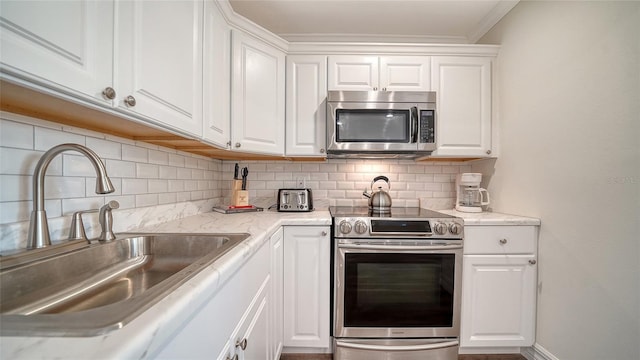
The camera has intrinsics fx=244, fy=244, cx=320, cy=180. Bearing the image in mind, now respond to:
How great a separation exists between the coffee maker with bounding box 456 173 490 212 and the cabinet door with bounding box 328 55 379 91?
1.01 m

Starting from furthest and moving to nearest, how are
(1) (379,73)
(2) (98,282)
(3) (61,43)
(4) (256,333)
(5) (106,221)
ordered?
(1) (379,73) < (4) (256,333) < (5) (106,221) < (2) (98,282) < (3) (61,43)

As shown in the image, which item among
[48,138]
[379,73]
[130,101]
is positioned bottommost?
[48,138]

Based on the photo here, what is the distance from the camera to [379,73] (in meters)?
1.89

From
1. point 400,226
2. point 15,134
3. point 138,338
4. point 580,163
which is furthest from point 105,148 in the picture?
point 580,163

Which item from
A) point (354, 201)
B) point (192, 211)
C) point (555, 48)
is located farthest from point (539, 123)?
point (192, 211)

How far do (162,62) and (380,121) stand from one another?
1.35m

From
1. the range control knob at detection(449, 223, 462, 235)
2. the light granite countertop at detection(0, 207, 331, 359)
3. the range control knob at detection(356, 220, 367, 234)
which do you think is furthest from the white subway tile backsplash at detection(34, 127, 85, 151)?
the range control knob at detection(449, 223, 462, 235)

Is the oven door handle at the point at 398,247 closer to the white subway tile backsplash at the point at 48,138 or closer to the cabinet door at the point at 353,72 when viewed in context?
the cabinet door at the point at 353,72

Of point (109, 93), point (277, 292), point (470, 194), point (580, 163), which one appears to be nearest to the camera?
point (109, 93)

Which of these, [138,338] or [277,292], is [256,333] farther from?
[138,338]

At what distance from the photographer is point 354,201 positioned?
2.22m

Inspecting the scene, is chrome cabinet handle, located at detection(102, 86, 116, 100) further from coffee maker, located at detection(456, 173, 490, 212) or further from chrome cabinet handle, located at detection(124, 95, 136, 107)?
coffee maker, located at detection(456, 173, 490, 212)

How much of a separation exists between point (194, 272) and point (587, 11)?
2159 mm

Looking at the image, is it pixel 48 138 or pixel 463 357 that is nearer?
pixel 48 138
